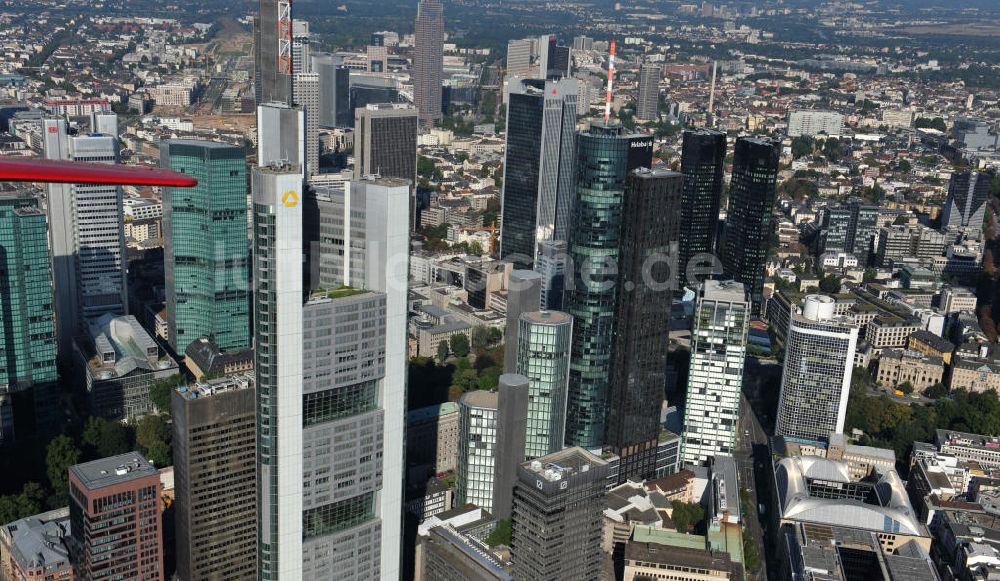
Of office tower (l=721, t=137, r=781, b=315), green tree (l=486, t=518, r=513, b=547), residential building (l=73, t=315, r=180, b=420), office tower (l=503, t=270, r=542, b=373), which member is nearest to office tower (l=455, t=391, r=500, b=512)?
office tower (l=503, t=270, r=542, b=373)

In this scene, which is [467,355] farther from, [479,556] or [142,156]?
[142,156]

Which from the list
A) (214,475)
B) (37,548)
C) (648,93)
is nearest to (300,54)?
(648,93)

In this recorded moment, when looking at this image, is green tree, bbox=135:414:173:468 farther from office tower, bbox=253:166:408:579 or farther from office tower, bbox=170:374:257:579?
office tower, bbox=253:166:408:579

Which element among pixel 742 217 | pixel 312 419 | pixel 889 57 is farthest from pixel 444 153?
pixel 889 57

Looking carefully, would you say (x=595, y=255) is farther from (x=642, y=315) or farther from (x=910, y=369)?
(x=910, y=369)

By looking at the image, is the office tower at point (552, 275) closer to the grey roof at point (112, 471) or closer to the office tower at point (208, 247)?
the office tower at point (208, 247)
